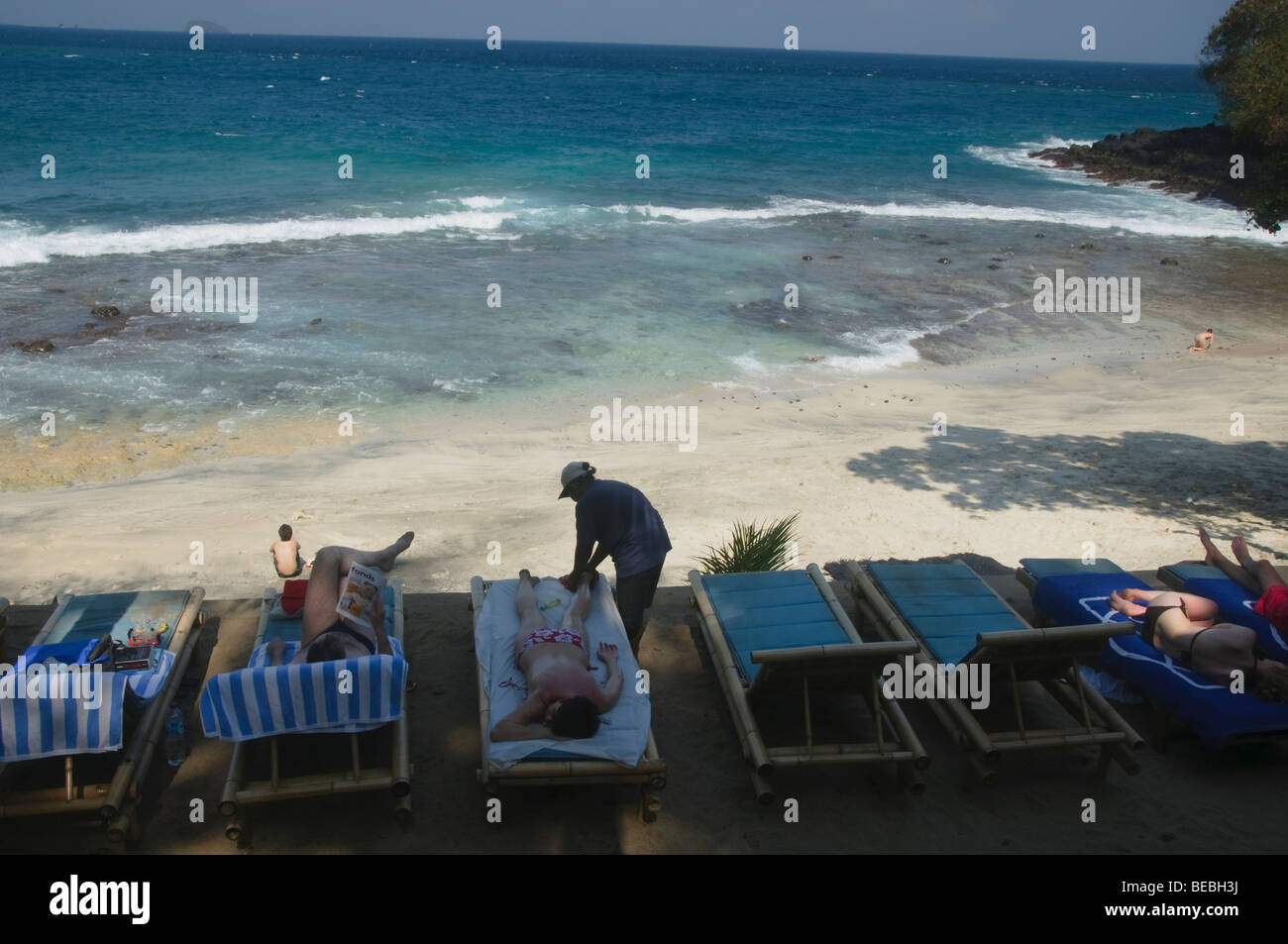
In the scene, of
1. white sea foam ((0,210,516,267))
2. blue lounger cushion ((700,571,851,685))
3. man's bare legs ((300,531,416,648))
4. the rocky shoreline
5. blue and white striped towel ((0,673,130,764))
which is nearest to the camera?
blue and white striped towel ((0,673,130,764))

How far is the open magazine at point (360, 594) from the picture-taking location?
19.8 ft

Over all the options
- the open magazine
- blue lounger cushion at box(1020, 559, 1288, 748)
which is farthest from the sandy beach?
the open magazine

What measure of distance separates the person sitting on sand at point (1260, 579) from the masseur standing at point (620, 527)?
4.01 meters

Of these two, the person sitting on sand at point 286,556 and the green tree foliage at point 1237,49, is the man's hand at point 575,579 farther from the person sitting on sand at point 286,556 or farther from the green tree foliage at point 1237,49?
the green tree foliage at point 1237,49

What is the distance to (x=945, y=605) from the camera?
700cm

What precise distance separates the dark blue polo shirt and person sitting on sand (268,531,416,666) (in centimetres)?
147

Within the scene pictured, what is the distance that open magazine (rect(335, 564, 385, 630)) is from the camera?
19.8 feet

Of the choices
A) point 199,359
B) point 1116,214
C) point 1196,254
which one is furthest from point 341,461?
point 1116,214

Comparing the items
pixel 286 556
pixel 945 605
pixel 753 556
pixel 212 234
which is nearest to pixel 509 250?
pixel 212 234

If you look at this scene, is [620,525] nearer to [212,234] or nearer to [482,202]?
[212,234]

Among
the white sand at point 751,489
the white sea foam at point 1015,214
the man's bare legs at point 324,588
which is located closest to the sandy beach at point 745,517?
the white sand at point 751,489

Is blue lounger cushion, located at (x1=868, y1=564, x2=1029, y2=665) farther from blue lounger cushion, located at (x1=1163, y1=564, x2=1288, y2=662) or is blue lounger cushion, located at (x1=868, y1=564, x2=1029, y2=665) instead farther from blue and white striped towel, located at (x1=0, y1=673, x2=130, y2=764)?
blue and white striped towel, located at (x1=0, y1=673, x2=130, y2=764)

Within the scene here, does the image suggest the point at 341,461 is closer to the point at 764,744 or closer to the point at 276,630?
the point at 276,630

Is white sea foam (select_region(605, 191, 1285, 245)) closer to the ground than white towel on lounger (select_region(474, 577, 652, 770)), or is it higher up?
higher up
